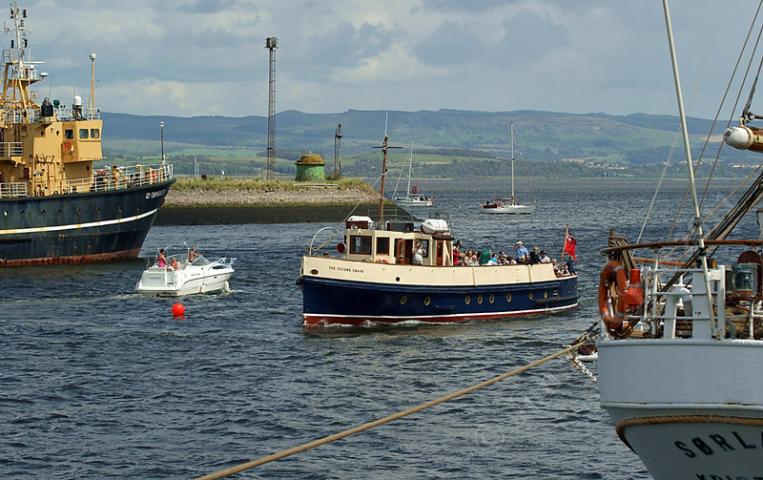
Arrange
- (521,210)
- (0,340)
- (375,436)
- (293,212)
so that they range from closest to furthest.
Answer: (375,436), (0,340), (293,212), (521,210)

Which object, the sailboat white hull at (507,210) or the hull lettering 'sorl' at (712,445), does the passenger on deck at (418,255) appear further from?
the sailboat white hull at (507,210)

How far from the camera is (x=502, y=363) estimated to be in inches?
1560

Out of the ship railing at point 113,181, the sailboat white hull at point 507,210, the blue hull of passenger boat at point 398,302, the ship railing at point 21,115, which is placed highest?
the ship railing at point 21,115

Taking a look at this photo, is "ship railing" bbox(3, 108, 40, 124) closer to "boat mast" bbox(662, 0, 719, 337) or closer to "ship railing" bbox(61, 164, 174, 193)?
"ship railing" bbox(61, 164, 174, 193)

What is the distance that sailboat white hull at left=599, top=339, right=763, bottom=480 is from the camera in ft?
56.6

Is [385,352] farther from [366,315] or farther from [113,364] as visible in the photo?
[113,364]

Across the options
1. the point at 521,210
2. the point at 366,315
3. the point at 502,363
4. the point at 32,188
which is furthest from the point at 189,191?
the point at 502,363

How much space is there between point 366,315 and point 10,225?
3126 cm

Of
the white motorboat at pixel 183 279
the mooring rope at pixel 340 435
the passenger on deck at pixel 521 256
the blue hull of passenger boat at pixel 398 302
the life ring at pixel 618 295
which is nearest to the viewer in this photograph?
the mooring rope at pixel 340 435

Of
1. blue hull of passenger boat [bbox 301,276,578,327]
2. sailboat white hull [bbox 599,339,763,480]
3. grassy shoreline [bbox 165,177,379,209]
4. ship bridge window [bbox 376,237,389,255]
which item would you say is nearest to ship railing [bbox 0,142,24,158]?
blue hull of passenger boat [bbox 301,276,578,327]

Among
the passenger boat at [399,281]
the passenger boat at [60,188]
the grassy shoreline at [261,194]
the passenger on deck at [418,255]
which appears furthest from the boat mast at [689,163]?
the grassy shoreline at [261,194]

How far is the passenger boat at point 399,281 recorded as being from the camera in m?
46.6

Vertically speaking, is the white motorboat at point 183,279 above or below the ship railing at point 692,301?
below

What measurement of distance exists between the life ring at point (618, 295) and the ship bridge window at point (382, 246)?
2740cm
